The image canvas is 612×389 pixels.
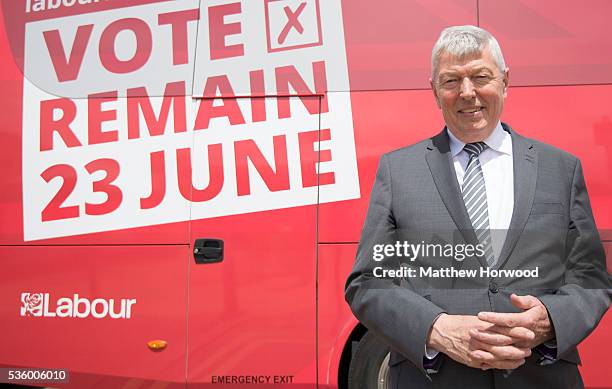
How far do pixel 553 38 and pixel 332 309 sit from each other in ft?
6.78

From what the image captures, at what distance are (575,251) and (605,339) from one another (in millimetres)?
2239

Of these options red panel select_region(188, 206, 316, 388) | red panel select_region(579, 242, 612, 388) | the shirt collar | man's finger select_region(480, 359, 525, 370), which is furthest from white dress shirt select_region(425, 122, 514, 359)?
red panel select_region(579, 242, 612, 388)

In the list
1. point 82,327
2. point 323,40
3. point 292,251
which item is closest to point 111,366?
point 82,327

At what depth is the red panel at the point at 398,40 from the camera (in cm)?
341

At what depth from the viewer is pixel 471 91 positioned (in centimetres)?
142

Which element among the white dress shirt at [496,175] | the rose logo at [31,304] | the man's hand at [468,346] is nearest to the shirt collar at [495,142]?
the white dress shirt at [496,175]

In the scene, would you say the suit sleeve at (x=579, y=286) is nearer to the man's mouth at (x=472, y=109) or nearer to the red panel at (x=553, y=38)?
the man's mouth at (x=472, y=109)

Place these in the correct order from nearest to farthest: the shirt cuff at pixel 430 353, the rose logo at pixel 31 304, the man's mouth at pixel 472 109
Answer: the shirt cuff at pixel 430 353
the man's mouth at pixel 472 109
the rose logo at pixel 31 304

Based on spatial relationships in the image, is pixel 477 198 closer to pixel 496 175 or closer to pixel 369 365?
pixel 496 175

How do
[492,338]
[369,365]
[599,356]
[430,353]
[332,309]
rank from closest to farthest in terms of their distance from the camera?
[492,338] < [430,353] < [599,356] < [332,309] < [369,365]

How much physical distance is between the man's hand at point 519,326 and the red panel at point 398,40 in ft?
7.64

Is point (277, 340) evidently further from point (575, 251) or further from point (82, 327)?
point (575, 251)

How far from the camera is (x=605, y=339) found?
3211 mm

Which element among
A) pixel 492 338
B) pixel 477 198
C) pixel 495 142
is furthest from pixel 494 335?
pixel 495 142
